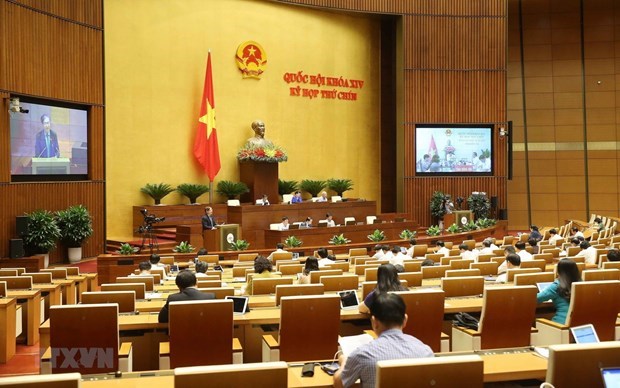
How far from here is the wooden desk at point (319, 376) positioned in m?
3.27

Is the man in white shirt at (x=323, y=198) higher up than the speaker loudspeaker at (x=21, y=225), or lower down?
higher up

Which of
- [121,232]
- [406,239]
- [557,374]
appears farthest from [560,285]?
[121,232]

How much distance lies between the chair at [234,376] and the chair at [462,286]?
12.4 ft

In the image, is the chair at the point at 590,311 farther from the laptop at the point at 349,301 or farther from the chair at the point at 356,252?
the chair at the point at 356,252

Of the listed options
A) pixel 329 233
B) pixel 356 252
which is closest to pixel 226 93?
pixel 329 233

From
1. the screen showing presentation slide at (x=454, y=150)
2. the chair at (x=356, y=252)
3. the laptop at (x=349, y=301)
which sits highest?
the screen showing presentation slide at (x=454, y=150)

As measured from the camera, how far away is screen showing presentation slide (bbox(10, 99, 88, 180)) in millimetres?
13688

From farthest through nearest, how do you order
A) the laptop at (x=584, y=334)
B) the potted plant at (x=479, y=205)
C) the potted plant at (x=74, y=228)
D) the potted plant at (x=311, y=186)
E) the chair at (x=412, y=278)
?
1. the potted plant at (x=479, y=205)
2. the potted plant at (x=311, y=186)
3. the potted plant at (x=74, y=228)
4. the chair at (x=412, y=278)
5. the laptop at (x=584, y=334)

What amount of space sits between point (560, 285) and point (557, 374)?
253cm

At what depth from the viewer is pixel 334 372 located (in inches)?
134

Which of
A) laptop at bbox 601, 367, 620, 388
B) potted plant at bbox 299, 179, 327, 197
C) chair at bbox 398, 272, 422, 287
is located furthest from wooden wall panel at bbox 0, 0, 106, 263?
laptop at bbox 601, 367, 620, 388

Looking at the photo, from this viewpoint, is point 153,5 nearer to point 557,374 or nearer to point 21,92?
point 21,92

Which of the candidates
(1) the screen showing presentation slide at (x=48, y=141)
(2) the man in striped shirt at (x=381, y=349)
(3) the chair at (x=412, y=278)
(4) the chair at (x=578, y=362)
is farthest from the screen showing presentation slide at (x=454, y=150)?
(4) the chair at (x=578, y=362)

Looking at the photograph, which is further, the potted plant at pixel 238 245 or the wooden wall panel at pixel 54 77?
the potted plant at pixel 238 245
